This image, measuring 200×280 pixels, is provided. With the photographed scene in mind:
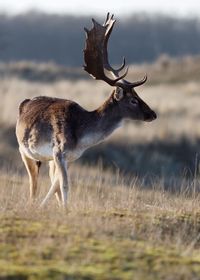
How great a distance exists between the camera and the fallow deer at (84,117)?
1242 cm

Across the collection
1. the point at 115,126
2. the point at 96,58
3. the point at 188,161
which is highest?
the point at 96,58

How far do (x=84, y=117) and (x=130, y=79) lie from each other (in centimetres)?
4407

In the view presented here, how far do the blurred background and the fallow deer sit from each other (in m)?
1.39

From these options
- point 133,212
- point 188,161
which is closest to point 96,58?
point 133,212

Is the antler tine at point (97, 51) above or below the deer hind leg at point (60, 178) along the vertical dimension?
above

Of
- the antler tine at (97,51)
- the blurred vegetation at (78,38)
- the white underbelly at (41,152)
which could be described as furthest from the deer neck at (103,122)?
the blurred vegetation at (78,38)

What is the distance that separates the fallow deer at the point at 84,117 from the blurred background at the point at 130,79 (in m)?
1.39

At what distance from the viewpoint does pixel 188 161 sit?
84.2 ft

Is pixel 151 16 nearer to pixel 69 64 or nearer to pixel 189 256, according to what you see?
pixel 69 64

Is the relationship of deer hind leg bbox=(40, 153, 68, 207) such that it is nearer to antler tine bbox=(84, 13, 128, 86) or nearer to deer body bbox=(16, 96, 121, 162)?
deer body bbox=(16, 96, 121, 162)

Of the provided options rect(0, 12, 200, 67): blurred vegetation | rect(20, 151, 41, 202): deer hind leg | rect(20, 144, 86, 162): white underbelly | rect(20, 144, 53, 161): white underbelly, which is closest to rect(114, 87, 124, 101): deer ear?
A: rect(20, 144, 86, 162): white underbelly

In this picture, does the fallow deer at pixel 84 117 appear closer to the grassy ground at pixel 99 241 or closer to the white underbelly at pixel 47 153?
the white underbelly at pixel 47 153

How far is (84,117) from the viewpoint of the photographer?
1273 cm

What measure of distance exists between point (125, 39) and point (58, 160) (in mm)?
115513
